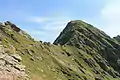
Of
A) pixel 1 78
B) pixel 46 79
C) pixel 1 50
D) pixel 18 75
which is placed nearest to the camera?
pixel 1 78

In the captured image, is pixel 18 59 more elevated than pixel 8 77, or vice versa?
pixel 18 59

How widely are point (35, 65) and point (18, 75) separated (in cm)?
3688

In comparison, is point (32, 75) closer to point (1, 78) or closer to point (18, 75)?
point (18, 75)

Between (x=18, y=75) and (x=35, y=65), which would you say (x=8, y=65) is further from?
(x=35, y=65)

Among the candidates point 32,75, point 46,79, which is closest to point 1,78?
point 32,75

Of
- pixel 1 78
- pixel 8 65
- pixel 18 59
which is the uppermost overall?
pixel 18 59

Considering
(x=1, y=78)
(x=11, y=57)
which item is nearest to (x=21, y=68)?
(x=11, y=57)

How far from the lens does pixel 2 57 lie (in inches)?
6526

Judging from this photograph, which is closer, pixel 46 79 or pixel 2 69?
pixel 2 69

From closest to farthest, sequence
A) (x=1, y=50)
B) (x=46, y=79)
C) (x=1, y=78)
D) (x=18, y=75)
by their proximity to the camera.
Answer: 1. (x=1, y=78)
2. (x=18, y=75)
3. (x=1, y=50)
4. (x=46, y=79)

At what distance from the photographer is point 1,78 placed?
5920 inches

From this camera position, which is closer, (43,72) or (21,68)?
(21,68)

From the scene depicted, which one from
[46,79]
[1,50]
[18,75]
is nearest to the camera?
[18,75]

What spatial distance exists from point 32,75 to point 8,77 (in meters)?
24.3
